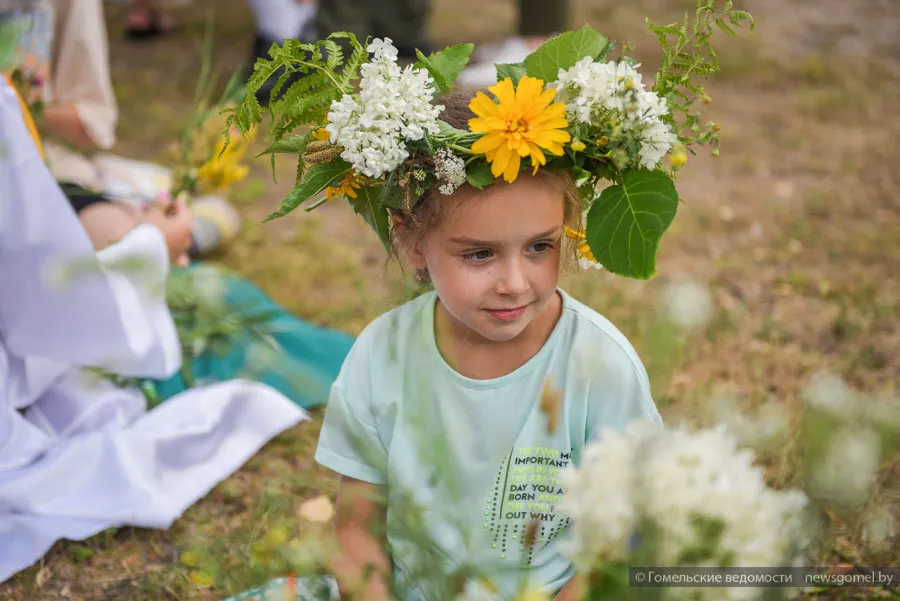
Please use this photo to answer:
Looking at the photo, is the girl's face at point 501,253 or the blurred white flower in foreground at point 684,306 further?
the girl's face at point 501,253

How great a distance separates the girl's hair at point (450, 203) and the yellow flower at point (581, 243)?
2 cm

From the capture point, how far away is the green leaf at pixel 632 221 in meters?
1.57

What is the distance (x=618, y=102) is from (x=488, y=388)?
61 centimetres

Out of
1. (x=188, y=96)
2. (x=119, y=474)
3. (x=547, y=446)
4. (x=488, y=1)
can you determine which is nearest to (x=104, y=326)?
(x=119, y=474)

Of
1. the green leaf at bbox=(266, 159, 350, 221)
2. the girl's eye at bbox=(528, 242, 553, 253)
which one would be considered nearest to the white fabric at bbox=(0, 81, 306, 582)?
the green leaf at bbox=(266, 159, 350, 221)

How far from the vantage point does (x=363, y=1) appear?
5820 mm

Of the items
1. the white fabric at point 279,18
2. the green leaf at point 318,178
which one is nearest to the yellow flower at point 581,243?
the green leaf at point 318,178

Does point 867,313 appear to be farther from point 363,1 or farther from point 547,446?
point 363,1

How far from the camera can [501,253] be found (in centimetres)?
164

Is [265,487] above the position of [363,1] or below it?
below

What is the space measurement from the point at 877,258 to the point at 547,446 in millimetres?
2723

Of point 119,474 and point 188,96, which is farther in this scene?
point 188,96

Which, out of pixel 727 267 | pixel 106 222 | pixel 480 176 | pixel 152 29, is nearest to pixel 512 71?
pixel 480 176

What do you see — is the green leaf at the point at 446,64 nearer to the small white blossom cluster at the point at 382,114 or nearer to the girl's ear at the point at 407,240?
the small white blossom cluster at the point at 382,114
